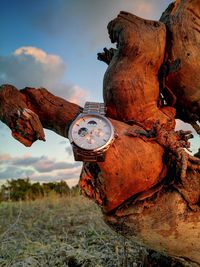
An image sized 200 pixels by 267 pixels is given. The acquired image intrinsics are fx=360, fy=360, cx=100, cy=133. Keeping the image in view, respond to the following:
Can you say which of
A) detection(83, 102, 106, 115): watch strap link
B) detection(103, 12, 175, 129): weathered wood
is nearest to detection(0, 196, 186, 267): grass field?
detection(103, 12, 175, 129): weathered wood

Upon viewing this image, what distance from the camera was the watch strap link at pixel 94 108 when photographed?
1848mm

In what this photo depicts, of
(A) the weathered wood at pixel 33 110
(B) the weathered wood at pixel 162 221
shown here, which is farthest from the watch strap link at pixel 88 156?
(B) the weathered wood at pixel 162 221

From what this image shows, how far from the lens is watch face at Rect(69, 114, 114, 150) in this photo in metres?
1.63

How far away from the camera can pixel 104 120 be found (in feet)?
5.72

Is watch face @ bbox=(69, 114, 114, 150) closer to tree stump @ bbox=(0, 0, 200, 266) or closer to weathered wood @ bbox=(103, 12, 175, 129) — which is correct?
tree stump @ bbox=(0, 0, 200, 266)

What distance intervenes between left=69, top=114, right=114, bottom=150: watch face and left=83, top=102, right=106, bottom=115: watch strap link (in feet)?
0.30

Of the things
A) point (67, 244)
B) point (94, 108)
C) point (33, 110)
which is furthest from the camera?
point (67, 244)

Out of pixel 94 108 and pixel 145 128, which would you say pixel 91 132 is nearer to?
pixel 94 108

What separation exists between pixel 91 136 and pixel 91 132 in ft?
0.08

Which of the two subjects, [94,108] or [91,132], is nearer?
[91,132]

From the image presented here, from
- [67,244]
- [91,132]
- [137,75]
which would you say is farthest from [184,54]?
[67,244]

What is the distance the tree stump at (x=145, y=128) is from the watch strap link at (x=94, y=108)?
0.09 meters

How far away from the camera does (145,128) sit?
6.57 ft

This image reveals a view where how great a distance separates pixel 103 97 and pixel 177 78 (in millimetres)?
488
